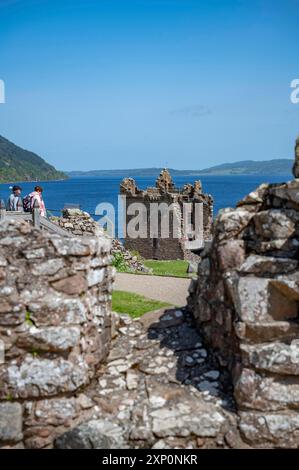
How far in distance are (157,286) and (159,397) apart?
7.62 meters

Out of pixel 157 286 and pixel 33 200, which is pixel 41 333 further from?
pixel 157 286

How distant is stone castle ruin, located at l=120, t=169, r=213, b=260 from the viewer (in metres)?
44.8

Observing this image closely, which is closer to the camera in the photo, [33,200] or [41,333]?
[41,333]

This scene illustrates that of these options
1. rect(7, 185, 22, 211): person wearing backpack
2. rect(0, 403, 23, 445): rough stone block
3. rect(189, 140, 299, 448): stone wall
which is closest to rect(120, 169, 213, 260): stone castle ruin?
rect(7, 185, 22, 211): person wearing backpack

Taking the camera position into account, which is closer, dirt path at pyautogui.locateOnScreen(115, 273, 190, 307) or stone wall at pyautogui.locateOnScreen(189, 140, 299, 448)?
stone wall at pyautogui.locateOnScreen(189, 140, 299, 448)

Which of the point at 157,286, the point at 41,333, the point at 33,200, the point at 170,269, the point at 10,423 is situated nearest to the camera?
the point at 10,423

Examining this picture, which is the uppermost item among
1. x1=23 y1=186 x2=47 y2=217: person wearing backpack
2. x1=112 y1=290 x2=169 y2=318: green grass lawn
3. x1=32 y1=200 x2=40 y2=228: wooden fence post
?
x1=23 y1=186 x2=47 y2=217: person wearing backpack

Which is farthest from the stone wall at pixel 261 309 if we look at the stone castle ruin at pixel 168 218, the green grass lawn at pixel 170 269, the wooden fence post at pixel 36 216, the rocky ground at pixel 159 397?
the stone castle ruin at pixel 168 218

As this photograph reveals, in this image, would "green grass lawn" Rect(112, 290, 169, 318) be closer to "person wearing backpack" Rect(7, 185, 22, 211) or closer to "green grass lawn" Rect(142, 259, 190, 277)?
"person wearing backpack" Rect(7, 185, 22, 211)

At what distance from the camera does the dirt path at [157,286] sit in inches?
513

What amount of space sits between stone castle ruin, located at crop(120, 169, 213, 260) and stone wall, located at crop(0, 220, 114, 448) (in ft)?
121

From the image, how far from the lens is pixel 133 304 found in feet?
37.6

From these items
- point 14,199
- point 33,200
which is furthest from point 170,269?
point 33,200
